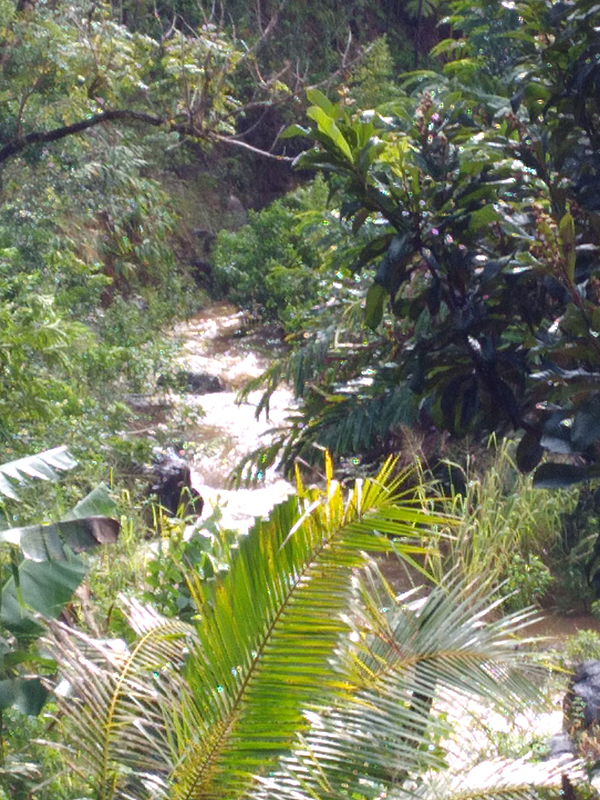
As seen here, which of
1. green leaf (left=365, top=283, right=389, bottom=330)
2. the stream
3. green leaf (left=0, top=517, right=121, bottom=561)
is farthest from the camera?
the stream

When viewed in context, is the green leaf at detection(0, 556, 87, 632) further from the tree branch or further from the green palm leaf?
the tree branch

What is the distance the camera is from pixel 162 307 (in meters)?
11.6

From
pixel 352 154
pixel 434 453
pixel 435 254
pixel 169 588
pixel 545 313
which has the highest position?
pixel 352 154

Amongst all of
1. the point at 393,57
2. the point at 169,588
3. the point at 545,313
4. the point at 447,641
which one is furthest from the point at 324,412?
the point at 393,57

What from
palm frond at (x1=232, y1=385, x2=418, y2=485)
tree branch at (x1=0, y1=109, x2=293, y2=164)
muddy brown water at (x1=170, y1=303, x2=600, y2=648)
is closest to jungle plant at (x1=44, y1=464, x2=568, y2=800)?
palm frond at (x1=232, y1=385, x2=418, y2=485)

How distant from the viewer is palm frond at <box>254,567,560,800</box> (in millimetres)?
1859

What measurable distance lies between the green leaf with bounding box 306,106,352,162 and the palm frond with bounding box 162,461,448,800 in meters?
0.95

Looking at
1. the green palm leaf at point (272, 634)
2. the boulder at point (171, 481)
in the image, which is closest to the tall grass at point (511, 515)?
the boulder at point (171, 481)

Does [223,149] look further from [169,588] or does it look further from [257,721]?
[257,721]

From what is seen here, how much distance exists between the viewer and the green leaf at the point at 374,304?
2.74 meters

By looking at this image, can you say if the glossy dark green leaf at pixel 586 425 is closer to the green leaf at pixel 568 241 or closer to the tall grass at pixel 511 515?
the green leaf at pixel 568 241

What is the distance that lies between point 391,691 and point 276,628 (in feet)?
1.15

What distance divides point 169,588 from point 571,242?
5.82 ft

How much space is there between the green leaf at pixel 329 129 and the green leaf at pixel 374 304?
466 millimetres
